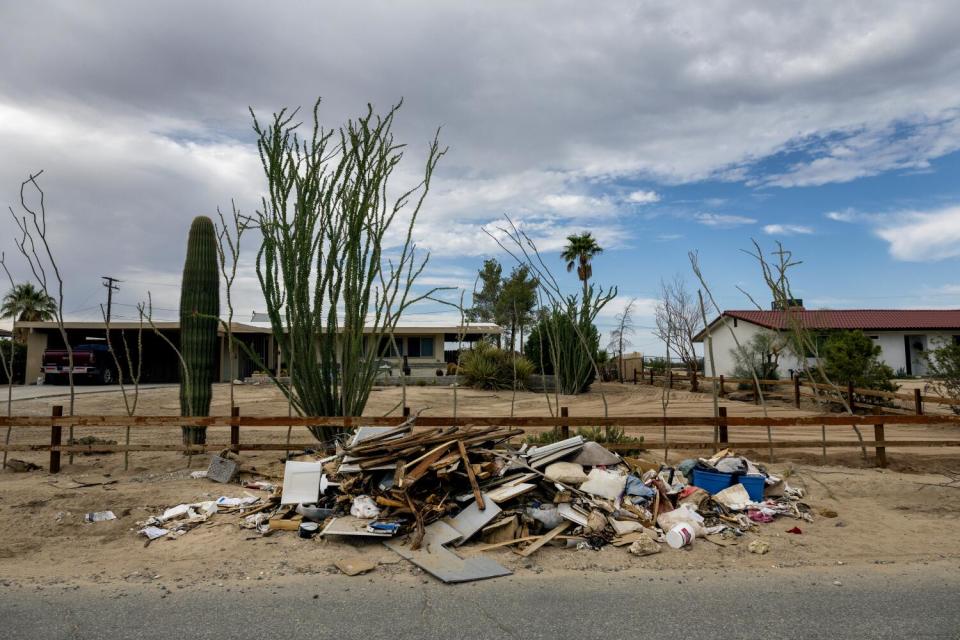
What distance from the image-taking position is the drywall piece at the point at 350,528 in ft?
19.1

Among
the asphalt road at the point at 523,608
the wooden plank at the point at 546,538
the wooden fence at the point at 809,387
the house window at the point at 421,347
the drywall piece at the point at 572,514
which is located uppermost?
the house window at the point at 421,347

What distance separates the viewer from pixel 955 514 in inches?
277

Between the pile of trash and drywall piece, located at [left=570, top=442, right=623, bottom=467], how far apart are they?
12 millimetres

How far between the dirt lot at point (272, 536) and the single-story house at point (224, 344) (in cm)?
2322

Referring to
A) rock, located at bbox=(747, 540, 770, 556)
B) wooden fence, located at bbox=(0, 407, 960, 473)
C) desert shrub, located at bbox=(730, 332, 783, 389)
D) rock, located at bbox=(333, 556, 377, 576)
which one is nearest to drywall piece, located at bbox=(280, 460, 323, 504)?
wooden fence, located at bbox=(0, 407, 960, 473)

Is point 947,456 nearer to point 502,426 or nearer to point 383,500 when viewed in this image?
point 502,426

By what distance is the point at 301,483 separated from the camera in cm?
675

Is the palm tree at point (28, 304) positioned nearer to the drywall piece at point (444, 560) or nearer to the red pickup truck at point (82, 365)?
the red pickup truck at point (82, 365)

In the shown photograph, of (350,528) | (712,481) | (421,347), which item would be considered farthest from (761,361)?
(350,528)

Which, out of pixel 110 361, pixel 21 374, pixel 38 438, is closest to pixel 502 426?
pixel 38 438

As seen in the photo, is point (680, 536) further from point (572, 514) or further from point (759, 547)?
point (572, 514)

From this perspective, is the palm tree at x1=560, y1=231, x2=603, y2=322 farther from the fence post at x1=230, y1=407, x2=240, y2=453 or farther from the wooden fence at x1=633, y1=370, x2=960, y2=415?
the fence post at x1=230, y1=407, x2=240, y2=453

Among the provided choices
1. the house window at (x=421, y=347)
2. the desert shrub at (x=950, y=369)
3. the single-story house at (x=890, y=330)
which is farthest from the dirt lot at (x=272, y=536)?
the single-story house at (x=890, y=330)

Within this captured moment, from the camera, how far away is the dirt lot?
5.32 meters
